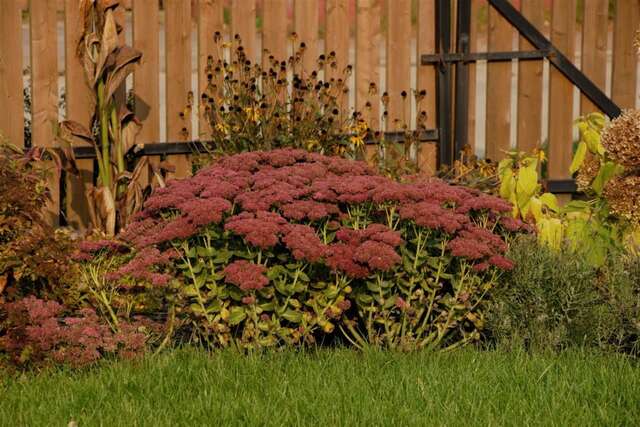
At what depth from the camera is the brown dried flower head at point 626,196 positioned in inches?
232

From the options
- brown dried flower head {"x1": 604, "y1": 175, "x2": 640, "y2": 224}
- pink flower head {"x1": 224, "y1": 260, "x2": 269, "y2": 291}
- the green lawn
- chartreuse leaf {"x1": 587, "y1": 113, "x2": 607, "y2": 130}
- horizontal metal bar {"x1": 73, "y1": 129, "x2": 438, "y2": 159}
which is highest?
chartreuse leaf {"x1": 587, "y1": 113, "x2": 607, "y2": 130}

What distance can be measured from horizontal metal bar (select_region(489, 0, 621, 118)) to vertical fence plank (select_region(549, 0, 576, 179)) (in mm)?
89

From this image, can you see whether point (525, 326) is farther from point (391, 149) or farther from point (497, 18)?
point (497, 18)

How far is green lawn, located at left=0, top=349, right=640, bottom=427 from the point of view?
160 inches

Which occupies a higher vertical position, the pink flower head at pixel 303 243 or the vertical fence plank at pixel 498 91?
the vertical fence plank at pixel 498 91

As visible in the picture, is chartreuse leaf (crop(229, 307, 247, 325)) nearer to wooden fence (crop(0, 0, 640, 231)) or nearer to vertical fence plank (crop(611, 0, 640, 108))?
wooden fence (crop(0, 0, 640, 231))

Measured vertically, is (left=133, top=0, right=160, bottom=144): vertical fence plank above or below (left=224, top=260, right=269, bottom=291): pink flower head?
above

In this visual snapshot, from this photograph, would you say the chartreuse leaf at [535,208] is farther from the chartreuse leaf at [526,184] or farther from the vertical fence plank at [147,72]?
the vertical fence plank at [147,72]

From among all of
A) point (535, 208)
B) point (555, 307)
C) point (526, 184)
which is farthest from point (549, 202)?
point (555, 307)

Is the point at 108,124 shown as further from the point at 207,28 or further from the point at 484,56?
the point at 484,56

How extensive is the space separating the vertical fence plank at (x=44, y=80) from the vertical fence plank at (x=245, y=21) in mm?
1444

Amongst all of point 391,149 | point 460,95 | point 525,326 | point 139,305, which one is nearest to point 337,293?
point 525,326

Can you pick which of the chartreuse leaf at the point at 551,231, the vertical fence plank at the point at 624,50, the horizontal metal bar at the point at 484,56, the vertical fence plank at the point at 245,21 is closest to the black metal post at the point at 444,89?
the horizontal metal bar at the point at 484,56

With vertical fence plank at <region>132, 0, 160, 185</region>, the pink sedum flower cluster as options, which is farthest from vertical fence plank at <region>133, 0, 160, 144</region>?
the pink sedum flower cluster
